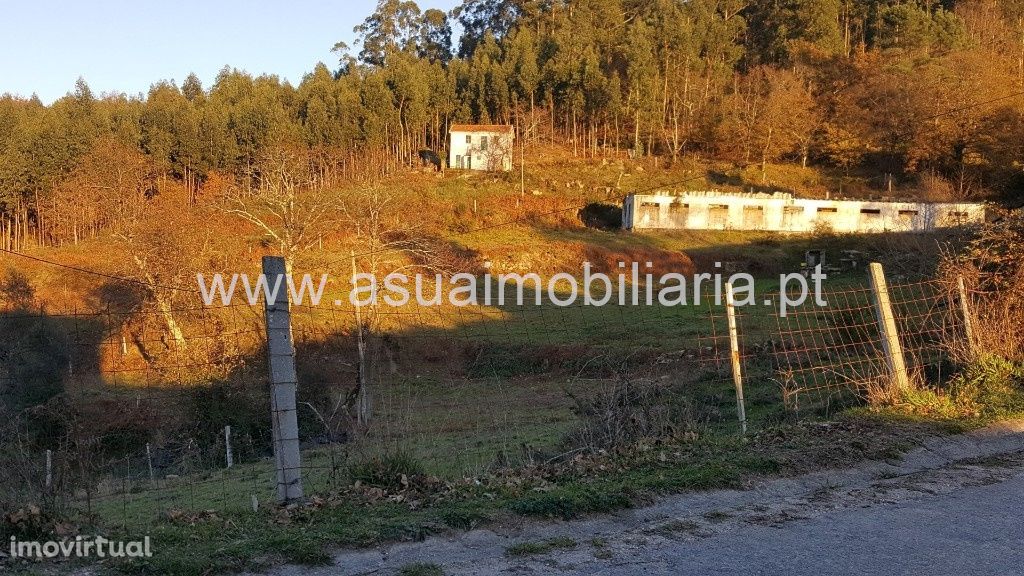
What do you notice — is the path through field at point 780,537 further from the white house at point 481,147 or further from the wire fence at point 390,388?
the white house at point 481,147

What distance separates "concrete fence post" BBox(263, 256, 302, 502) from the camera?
540cm

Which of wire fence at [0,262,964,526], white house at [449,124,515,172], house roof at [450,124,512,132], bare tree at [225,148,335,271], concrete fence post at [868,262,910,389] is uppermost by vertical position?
house roof at [450,124,512,132]

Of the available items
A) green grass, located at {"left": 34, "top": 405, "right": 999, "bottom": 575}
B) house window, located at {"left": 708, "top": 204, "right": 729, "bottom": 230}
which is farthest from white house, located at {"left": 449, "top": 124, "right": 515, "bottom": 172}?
green grass, located at {"left": 34, "top": 405, "right": 999, "bottom": 575}

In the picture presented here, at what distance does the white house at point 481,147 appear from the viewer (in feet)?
214

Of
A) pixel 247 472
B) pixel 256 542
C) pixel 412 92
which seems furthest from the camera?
pixel 412 92

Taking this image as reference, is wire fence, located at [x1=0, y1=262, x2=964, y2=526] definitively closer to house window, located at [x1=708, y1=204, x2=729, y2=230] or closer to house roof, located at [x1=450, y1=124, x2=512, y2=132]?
house window, located at [x1=708, y1=204, x2=729, y2=230]

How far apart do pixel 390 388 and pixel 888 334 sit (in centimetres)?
599

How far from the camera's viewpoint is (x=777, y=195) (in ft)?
167

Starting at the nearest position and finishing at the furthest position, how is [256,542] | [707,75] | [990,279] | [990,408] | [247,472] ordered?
[256,542] < [990,408] < [990,279] < [247,472] < [707,75]

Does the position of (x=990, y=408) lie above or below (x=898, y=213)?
below

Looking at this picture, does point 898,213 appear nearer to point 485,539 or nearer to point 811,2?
point 811,2

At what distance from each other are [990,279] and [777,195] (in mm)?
42862

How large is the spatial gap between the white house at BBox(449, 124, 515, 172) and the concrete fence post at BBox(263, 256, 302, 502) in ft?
196

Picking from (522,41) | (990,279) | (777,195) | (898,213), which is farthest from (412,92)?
(990,279)
